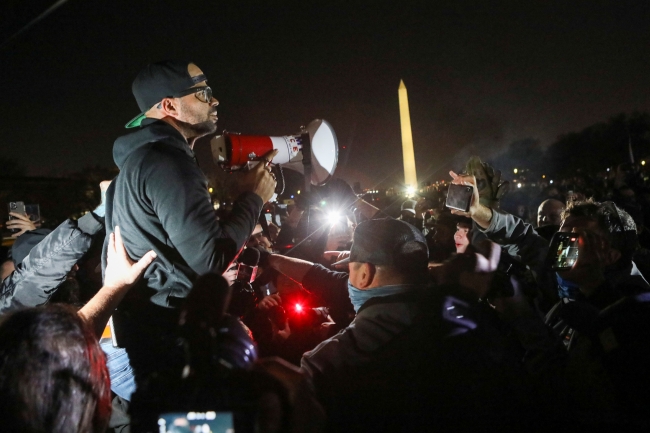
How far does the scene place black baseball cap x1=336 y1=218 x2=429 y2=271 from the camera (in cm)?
224

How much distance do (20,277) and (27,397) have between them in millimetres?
1971

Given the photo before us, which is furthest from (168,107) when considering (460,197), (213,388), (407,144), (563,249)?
(407,144)

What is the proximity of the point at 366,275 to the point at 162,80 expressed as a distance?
147 cm

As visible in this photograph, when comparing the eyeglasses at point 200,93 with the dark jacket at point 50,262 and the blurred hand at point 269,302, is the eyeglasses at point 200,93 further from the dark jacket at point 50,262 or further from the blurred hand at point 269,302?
the blurred hand at point 269,302

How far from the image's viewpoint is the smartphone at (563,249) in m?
2.61

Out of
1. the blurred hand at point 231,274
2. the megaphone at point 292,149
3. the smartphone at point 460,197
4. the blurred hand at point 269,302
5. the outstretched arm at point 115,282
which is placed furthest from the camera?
the blurred hand at point 269,302

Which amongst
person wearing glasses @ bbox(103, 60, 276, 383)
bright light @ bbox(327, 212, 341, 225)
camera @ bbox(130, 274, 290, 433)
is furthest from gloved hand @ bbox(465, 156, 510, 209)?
camera @ bbox(130, 274, 290, 433)

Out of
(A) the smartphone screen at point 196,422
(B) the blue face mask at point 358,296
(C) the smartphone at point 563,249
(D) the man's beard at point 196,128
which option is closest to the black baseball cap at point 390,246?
(B) the blue face mask at point 358,296

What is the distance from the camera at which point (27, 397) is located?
3.86ft

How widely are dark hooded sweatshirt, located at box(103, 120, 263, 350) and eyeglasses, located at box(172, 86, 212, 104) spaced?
242 millimetres

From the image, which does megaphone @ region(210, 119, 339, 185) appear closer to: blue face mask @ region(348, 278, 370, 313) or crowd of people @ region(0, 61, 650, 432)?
crowd of people @ region(0, 61, 650, 432)

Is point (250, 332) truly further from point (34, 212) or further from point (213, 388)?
point (34, 212)

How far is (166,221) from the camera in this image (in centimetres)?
192

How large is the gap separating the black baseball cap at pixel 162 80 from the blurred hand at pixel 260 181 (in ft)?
1.81
